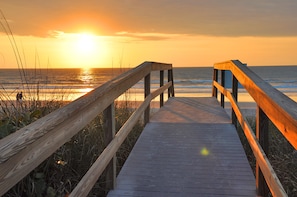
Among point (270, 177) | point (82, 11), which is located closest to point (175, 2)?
point (82, 11)

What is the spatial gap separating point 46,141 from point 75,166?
179 cm

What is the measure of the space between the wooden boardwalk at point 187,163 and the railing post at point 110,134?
85 mm

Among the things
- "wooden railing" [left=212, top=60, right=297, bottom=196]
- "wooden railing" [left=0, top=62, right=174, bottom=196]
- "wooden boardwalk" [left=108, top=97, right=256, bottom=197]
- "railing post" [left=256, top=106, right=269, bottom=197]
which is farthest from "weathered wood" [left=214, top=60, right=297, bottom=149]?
"wooden railing" [left=0, top=62, right=174, bottom=196]

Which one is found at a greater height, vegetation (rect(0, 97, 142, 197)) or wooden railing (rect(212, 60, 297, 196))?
wooden railing (rect(212, 60, 297, 196))

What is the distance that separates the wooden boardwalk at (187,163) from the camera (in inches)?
127

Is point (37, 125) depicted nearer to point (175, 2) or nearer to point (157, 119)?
point (157, 119)

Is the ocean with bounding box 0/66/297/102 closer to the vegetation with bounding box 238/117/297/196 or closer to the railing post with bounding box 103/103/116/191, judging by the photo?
the railing post with bounding box 103/103/116/191

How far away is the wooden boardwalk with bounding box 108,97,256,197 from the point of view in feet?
10.6

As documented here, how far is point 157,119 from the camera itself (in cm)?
590

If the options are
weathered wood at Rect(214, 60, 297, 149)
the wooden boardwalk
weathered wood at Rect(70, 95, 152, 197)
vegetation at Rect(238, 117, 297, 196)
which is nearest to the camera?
weathered wood at Rect(214, 60, 297, 149)

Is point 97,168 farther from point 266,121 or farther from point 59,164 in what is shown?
point 266,121

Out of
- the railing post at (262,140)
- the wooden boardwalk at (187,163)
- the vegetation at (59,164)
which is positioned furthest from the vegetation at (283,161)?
the vegetation at (59,164)

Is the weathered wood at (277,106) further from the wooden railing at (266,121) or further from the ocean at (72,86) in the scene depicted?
the ocean at (72,86)

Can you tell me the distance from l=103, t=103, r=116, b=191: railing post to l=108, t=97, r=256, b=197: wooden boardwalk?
3.4 inches
